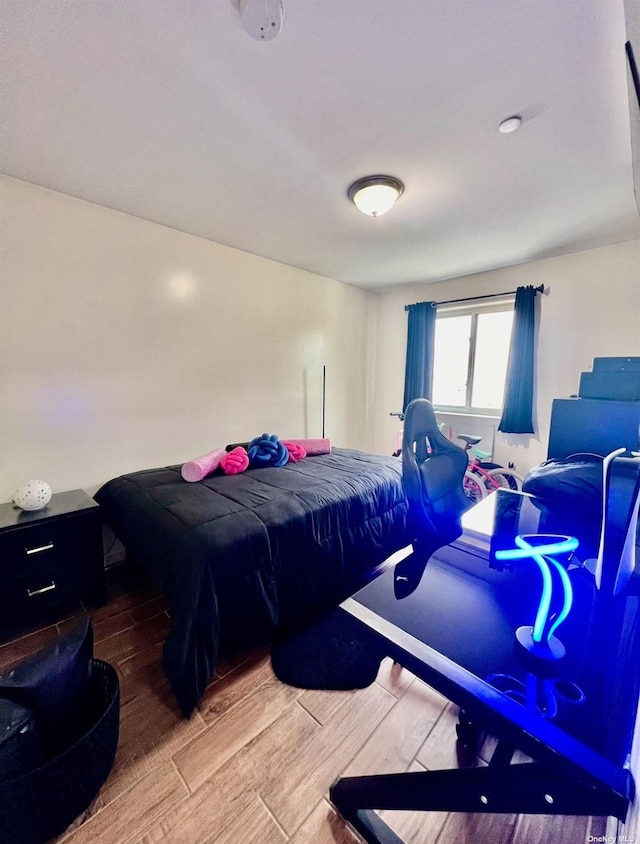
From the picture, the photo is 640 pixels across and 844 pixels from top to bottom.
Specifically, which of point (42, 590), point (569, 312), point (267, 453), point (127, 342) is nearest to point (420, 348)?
point (569, 312)

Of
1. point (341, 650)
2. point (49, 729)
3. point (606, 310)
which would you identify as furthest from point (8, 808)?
point (606, 310)

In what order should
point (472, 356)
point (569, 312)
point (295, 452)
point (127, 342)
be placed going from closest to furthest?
point (127, 342) → point (295, 452) → point (569, 312) → point (472, 356)

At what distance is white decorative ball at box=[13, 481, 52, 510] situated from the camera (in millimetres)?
1824

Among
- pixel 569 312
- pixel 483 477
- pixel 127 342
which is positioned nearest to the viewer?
pixel 127 342

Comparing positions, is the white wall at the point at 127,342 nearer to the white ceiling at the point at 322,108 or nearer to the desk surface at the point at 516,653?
the white ceiling at the point at 322,108

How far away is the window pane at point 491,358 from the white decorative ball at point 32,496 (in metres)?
4.05

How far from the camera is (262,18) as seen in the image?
1071mm

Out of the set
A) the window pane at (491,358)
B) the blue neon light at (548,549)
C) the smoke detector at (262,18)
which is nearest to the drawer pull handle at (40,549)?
the blue neon light at (548,549)

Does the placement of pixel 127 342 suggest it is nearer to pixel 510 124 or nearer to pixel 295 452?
pixel 295 452

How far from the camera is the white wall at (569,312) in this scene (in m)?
2.81

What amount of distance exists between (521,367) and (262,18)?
10.7 feet

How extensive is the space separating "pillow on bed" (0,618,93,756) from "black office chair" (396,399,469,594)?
1149 millimetres

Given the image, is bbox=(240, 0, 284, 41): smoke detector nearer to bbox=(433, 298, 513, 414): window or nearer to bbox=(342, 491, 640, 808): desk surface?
bbox=(342, 491, 640, 808): desk surface

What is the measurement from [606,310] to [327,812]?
12.6 ft
